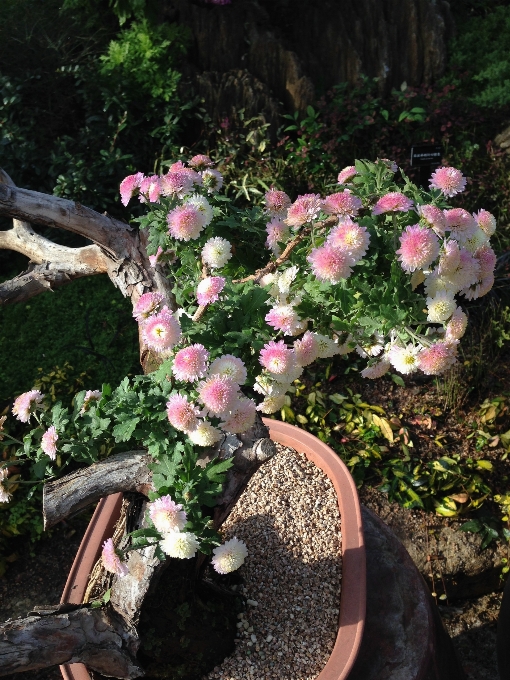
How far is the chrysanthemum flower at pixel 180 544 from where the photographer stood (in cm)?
140

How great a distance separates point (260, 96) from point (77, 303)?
1.97 m

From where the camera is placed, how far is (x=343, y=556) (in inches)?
76.6

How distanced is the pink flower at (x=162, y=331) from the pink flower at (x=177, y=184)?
0.42m

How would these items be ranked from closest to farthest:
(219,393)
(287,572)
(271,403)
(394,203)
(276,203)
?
(219,393) → (394,203) → (271,403) → (276,203) → (287,572)

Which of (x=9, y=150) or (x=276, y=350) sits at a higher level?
(x=276, y=350)

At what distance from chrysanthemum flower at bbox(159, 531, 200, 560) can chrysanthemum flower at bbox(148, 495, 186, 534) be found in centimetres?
2

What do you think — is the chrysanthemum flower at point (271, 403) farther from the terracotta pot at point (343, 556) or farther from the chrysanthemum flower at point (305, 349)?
the terracotta pot at point (343, 556)

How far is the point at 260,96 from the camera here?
4.68 m

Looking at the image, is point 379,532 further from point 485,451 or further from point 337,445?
point 485,451

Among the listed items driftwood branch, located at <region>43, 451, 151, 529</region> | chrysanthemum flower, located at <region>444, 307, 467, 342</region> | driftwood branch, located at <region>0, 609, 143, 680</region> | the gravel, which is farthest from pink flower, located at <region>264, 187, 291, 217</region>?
driftwood branch, located at <region>0, 609, 143, 680</region>

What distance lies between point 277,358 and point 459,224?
1.75 ft

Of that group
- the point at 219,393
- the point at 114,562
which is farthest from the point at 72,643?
the point at 219,393

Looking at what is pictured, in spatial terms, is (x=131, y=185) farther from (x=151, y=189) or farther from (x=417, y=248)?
(x=417, y=248)

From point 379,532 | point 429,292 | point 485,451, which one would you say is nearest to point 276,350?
point 429,292
